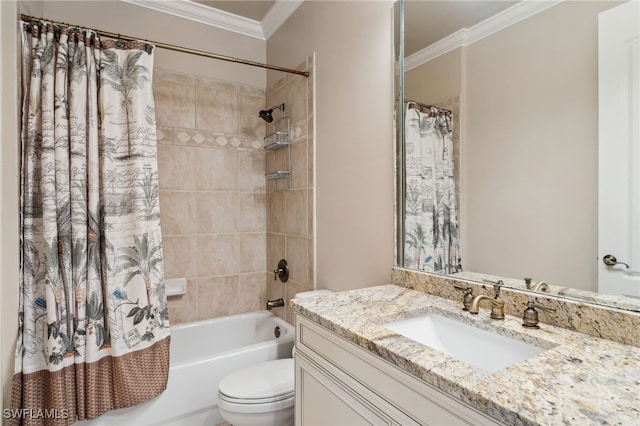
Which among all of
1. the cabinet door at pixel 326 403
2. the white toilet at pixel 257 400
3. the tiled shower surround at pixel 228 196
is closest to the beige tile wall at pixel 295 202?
the tiled shower surround at pixel 228 196

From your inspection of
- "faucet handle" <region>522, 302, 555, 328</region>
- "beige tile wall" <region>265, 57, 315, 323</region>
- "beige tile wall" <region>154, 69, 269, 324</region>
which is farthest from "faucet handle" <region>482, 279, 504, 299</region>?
"beige tile wall" <region>154, 69, 269, 324</region>

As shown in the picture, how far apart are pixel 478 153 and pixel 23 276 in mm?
1964

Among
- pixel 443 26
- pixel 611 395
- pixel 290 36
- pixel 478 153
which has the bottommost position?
pixel 611 395

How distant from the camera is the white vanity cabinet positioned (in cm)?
66

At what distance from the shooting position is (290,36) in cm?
229

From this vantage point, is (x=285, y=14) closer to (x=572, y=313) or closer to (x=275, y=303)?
(x=275, y=303)

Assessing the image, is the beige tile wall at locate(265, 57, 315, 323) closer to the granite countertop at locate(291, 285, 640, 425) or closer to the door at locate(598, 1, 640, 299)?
the granite countertop at locate(291, 285, 640, 425)

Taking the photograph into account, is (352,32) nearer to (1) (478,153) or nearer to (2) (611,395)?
(1) (478,153)

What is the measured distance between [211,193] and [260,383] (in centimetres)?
141

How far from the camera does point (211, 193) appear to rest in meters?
2.41

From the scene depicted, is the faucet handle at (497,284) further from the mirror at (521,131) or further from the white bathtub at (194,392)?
the white bathtub at (194,392)

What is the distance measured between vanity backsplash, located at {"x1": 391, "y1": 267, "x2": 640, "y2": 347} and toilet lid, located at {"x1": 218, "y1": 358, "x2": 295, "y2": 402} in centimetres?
84

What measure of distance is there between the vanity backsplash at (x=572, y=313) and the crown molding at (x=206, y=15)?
2.37m

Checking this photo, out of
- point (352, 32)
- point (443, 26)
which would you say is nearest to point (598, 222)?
point (443, 26)
